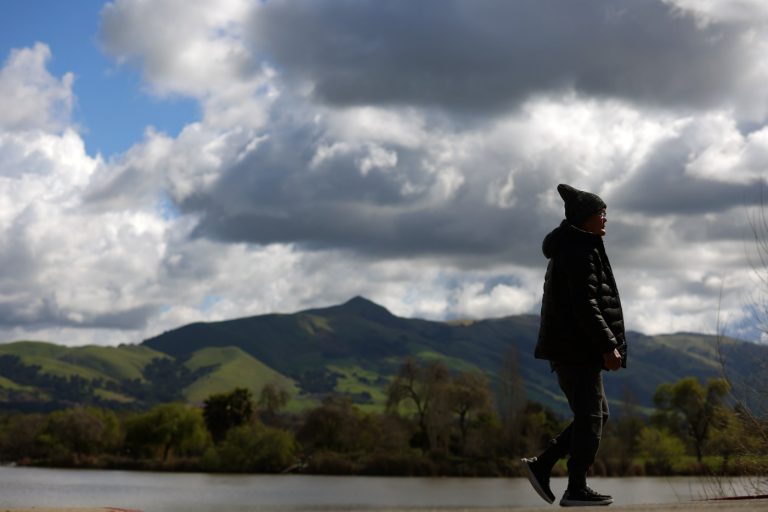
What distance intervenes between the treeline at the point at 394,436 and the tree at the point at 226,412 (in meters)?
0.12

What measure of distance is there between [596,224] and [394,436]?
316ft

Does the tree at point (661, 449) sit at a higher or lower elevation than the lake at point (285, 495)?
higher

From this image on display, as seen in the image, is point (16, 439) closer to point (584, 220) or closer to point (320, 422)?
point (320, 422)

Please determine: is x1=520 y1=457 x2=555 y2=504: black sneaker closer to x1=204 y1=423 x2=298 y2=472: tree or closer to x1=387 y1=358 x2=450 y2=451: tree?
x1=387 y1=358 x2=450 y2=451: tree

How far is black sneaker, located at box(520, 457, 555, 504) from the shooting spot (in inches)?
400

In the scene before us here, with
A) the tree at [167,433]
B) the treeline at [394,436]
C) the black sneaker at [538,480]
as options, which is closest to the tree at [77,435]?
the treeline at [394,436]

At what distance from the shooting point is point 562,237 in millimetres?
10430

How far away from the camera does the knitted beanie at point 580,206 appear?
10.5m

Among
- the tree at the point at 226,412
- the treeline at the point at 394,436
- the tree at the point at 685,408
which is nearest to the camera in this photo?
the treeline at the point at 394,436

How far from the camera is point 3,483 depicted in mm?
63312

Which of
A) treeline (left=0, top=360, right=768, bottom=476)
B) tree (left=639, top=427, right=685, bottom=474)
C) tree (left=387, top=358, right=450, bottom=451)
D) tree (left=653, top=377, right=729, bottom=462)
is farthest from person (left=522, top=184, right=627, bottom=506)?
tree (left=653, top=377, right=729, bottom=462)

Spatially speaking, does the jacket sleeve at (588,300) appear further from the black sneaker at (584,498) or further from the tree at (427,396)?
the tree at (427,396)

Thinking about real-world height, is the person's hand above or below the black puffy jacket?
below

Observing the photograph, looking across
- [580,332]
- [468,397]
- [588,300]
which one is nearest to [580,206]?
[588,300]
